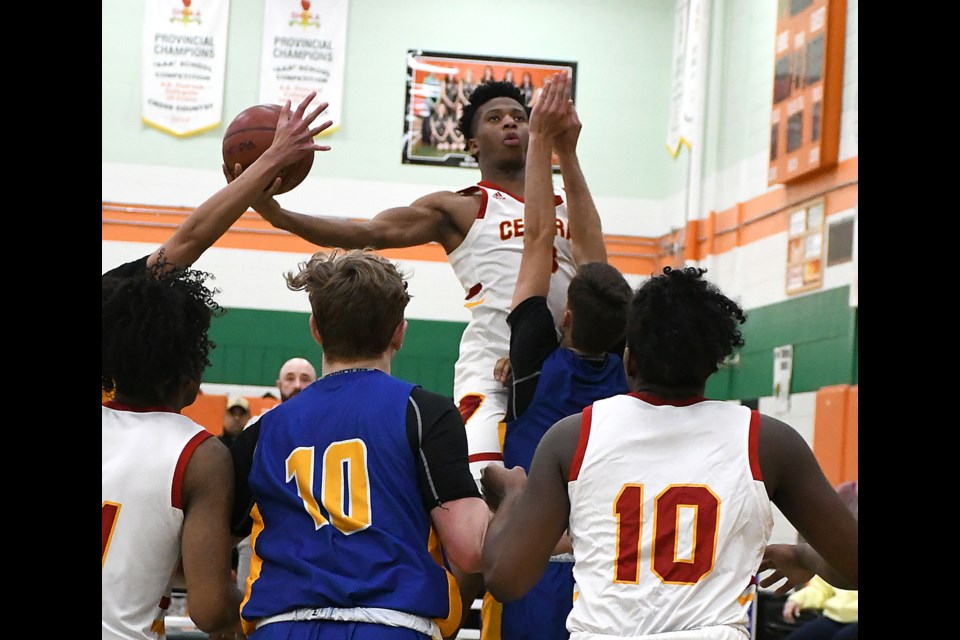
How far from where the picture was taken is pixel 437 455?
2.77 meters

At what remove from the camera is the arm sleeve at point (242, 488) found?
2857 mm

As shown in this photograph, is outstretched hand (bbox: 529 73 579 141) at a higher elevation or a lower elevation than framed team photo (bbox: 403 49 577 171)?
lower

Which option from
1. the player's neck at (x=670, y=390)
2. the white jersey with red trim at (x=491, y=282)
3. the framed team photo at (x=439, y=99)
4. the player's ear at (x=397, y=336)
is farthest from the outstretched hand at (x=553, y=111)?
the framed team photo at (x=439, y=99)

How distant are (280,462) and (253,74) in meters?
11.6

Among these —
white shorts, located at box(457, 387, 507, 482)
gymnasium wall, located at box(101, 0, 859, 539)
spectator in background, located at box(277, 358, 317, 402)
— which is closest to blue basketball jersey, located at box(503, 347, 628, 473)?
white shorts, located at box(457, 387, 507, 482)

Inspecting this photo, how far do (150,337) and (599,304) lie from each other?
5.46ft

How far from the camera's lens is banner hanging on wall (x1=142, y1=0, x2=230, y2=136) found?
44.5 ft

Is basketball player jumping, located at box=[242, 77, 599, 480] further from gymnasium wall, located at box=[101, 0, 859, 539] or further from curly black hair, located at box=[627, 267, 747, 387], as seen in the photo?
gymnasium wall, located at box=[101, 0, 859, 539]

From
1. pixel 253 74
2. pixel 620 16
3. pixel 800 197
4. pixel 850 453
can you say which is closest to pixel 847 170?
pixel 800 197

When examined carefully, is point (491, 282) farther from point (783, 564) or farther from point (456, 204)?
point (783, 564)

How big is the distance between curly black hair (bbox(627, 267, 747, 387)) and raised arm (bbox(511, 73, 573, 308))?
122 centimetres

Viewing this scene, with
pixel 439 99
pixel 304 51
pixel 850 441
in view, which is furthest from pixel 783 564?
pixel 304 51

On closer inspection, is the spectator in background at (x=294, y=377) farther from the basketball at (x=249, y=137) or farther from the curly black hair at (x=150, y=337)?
the curly black hair at (x=150, y=337)
